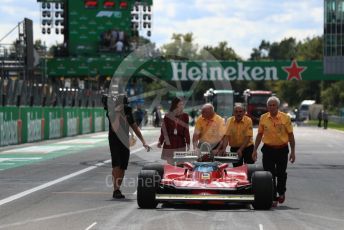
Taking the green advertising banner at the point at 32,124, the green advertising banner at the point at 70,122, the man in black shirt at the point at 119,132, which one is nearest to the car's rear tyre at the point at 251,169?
the man in black shirt at the point at 119,132

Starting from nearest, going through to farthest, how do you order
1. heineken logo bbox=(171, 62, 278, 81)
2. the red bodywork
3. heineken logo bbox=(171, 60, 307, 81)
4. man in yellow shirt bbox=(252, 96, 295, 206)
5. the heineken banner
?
the red bodywork < man in yellow shirt bbox=(252, 96, 295, 206) < the heineken banner < heineken logo bbox=(171, 62, 278, 81) < heineken logo bbox=(171, 60, 307, 81)

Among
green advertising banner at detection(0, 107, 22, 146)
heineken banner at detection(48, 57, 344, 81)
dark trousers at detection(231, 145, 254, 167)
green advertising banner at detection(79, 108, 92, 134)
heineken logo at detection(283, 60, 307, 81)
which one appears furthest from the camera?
heineken logo at detection(283, 60, 307, 81)

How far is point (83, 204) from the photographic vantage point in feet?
50.6

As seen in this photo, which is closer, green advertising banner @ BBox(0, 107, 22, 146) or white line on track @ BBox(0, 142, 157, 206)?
white line on track @ BBox(0, 142, 157, 206)

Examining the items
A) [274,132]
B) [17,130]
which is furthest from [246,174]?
[17,130]

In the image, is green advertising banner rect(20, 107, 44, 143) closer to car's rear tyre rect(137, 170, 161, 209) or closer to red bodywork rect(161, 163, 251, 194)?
red bodywork rect(161, 163, 251, 194)

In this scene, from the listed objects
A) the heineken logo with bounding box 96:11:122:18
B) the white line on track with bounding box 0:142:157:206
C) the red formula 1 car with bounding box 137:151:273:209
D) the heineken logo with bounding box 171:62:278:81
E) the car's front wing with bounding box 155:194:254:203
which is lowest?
the white line on track with bounding box 0:142:157:206

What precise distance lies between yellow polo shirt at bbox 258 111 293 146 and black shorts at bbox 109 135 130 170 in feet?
7.75

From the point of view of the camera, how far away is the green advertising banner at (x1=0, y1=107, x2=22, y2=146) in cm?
3928

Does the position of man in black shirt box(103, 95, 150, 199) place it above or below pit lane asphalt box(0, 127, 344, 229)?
above

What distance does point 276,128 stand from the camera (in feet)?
51.2

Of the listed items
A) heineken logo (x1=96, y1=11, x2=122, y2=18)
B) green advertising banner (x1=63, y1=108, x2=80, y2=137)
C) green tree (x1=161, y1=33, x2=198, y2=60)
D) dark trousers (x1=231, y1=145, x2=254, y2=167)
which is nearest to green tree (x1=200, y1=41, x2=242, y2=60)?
green tree (x1=161, y1=33, x2=198, y2=60)

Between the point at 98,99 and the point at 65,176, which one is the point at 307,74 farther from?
the point at 65,176

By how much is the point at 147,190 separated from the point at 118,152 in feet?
7.09
